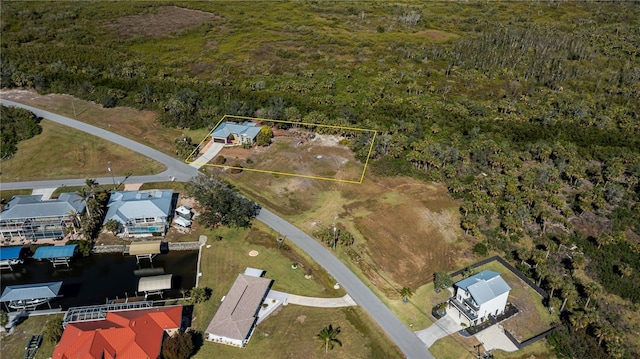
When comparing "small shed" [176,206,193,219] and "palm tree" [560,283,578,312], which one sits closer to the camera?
"palm tree" [560,283,578,312]

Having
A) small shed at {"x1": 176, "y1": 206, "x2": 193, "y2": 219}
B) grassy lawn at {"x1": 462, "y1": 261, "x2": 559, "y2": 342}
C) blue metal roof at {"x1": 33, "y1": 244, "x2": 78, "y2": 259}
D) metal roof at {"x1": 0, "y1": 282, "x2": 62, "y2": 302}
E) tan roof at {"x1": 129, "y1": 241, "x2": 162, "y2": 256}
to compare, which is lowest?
blue metal roof at {"x1": 33, "y1": 244, "x2": 78, "y2": 259}

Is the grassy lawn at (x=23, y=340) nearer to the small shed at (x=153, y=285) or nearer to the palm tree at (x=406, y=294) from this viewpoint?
the small shed at (x=153, y=285)

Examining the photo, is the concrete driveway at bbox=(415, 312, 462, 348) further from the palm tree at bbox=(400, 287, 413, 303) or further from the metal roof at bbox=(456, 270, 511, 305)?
the palm tree at bbox=(400, 287, 413, 303)

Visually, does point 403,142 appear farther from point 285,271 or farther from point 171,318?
point 171,318

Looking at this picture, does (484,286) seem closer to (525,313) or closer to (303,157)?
(525,313)

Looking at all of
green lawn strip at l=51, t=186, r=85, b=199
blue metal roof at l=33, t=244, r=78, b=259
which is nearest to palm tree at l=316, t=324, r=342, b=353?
blue metal roof at l=33, t=244, r=78, b=259

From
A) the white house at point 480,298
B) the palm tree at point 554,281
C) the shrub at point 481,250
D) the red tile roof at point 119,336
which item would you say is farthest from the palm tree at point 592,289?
the red tile roof at point 119,336
